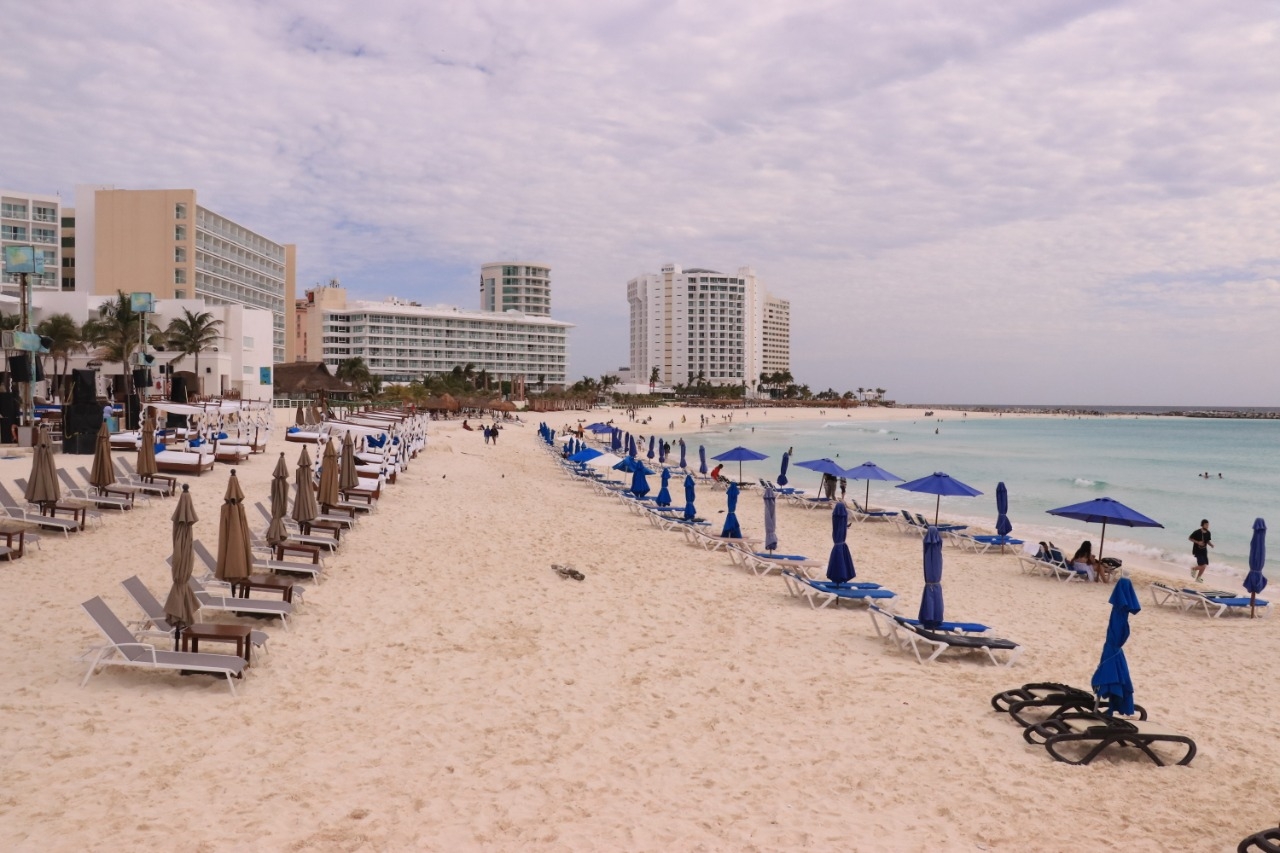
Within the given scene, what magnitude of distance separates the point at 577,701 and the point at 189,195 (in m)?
62.8

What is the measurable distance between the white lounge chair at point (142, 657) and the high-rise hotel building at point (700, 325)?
15004cm

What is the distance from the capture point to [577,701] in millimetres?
6781

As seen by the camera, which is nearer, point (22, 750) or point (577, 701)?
point (22, 750)

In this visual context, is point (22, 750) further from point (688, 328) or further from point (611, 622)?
point (688, 328)

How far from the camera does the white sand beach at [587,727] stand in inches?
189

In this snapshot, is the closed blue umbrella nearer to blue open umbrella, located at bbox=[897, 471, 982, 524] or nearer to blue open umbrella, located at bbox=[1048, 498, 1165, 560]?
blue open umbrella, located at bbox=[897, 471, 982, 524]

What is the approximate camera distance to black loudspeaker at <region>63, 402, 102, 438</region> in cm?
2008

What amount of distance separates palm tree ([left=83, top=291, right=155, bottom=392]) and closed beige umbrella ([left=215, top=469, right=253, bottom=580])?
95.9 feet

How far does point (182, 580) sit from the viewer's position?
6.84m

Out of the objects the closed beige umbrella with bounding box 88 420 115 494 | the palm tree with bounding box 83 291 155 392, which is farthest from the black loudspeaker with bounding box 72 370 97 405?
the palm tree with bounding box 83 291 155 392

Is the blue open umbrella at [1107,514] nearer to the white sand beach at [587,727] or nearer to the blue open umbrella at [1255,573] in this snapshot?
the blue open umbrella at [1255,573]

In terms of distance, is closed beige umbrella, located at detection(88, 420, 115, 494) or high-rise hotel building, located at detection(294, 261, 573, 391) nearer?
closed beige umbrella, located at detection(88, 420, 115, 494)

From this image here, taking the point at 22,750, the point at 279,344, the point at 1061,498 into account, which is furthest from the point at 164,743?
the point at 279,344

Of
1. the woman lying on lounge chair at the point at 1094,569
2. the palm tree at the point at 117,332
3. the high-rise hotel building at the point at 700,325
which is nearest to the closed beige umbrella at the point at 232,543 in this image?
the woman lying on lounge chair at the point at 1094,569
